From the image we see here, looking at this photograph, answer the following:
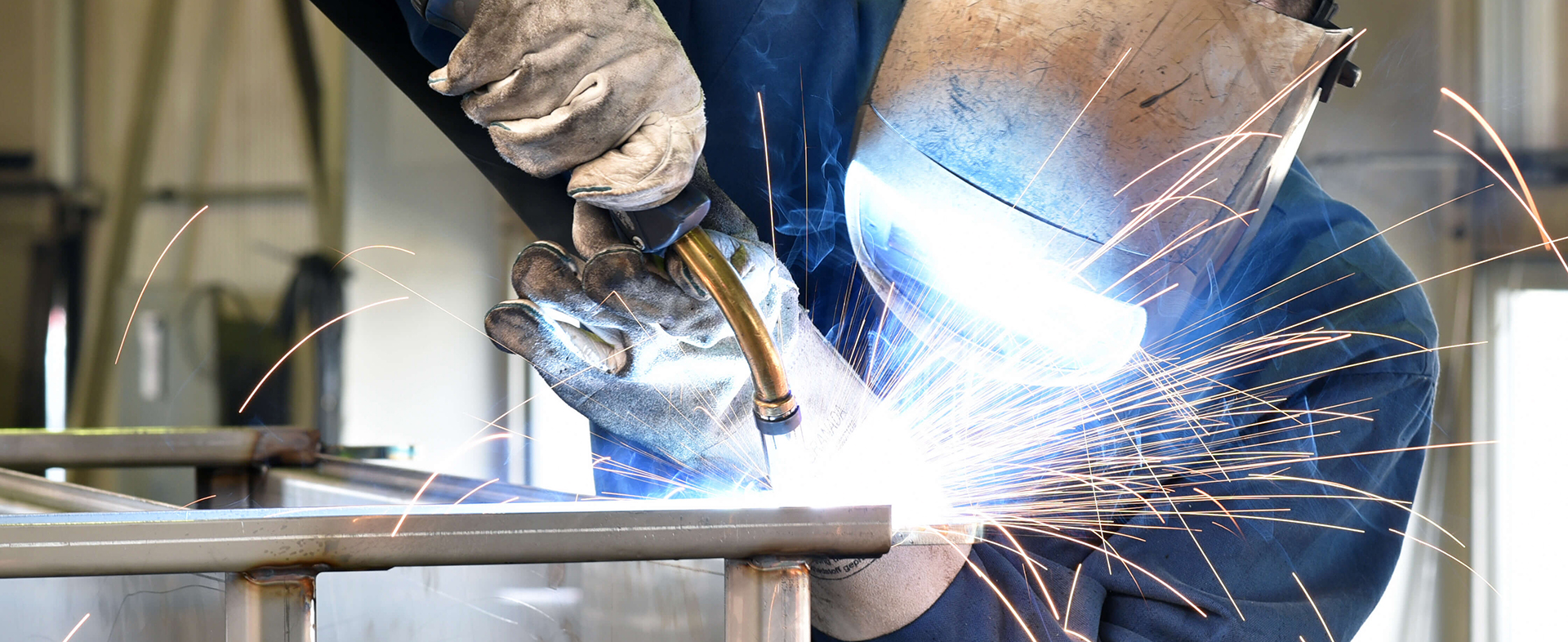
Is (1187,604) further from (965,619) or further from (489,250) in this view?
(489,250)

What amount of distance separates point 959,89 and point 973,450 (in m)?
0.63

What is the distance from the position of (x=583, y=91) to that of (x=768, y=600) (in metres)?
0.47

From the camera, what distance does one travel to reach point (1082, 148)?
29.0 inches

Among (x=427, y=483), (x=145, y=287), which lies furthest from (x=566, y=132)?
(x=145, y=287)

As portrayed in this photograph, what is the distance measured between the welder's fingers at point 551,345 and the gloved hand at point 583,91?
25 cm

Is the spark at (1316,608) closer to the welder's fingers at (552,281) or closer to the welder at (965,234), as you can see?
the welder at (965,234)

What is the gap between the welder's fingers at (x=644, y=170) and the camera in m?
0.74

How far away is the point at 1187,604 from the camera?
1.00 metres

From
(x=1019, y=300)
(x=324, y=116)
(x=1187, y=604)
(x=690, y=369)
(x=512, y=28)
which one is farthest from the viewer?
(x=324, y=116)

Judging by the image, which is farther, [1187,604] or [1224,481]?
[1224,481]

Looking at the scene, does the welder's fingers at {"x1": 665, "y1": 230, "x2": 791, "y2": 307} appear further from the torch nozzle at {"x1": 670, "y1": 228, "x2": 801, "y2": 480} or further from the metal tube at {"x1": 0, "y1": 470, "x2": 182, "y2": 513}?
the metal tube at {"x1": 0, "y1": 470, "x2": 182, "y2": 513}

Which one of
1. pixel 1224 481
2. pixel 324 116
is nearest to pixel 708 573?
pixel 1224 481

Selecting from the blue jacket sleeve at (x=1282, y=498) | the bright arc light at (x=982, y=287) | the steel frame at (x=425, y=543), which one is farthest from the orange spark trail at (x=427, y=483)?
the blue jacket sleeve at (x=1282, y=498)

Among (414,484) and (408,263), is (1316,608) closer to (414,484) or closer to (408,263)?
(414,484)
